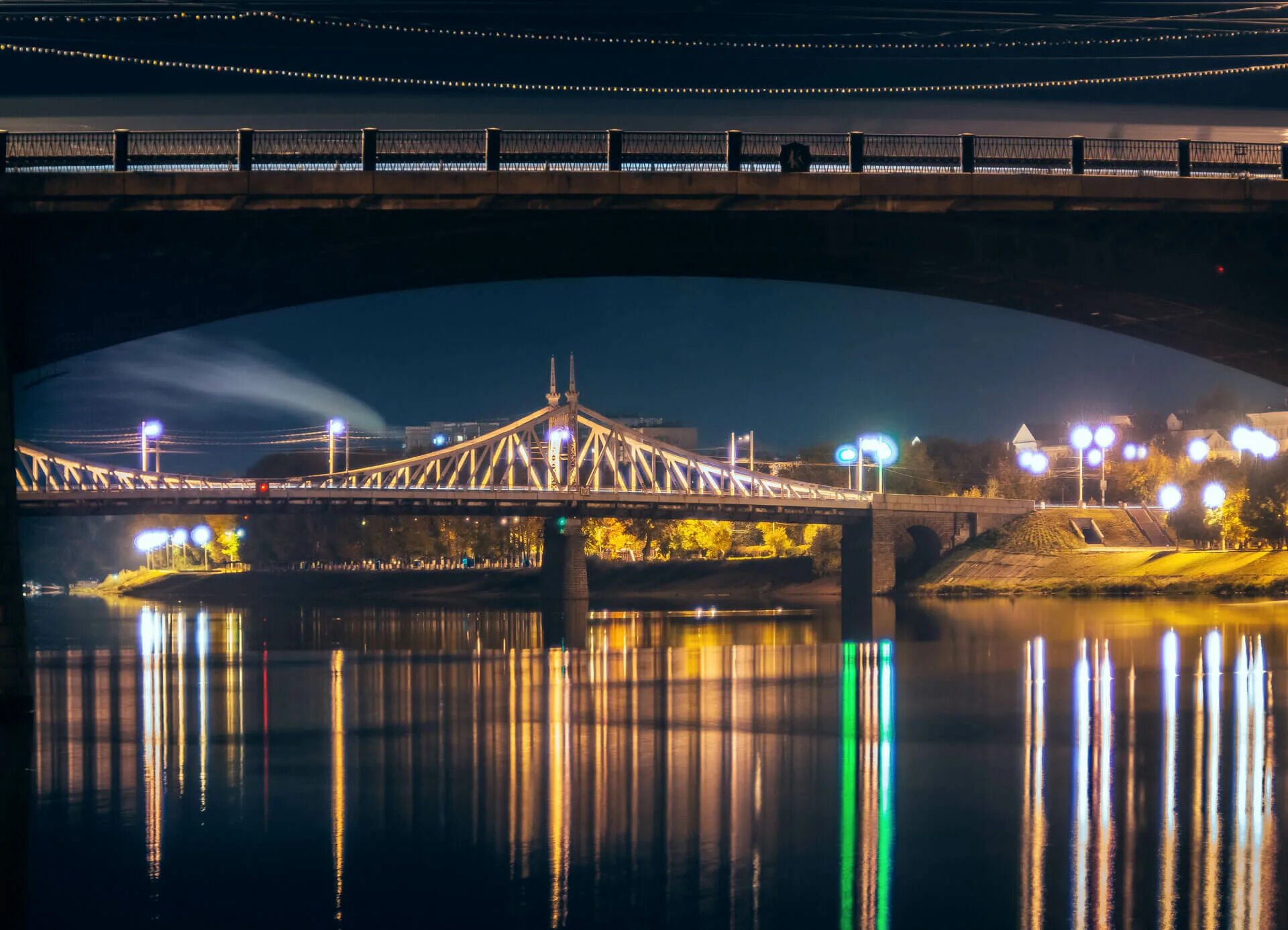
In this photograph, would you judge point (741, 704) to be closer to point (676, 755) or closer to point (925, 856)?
point (676, 755)

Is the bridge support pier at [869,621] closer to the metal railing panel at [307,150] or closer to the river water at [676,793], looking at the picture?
the river water at [676,793]

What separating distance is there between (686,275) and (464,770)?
15.9 metres

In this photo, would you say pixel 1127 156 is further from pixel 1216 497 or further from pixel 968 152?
pixel 1216 497

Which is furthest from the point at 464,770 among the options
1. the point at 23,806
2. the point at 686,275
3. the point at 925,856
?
the point at 686,275

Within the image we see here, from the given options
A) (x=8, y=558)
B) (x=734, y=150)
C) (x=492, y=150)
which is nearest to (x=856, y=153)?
(x=734, y=150)

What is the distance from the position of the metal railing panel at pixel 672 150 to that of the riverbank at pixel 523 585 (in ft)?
214

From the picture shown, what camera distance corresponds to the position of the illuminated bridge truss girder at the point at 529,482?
91750mm

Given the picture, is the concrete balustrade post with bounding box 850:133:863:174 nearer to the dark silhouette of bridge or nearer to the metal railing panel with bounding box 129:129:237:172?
the dark silhouette of bridge

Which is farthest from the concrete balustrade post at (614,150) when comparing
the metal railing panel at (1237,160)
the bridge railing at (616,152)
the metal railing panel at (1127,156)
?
the metal railing panel at (1237,160)

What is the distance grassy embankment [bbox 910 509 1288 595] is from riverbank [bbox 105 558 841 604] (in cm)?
1061

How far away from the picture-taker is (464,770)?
2597 cm

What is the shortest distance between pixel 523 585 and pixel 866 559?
27747 mm

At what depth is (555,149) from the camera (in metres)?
33.6

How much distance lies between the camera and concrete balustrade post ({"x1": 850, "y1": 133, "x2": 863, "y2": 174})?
32594mm
